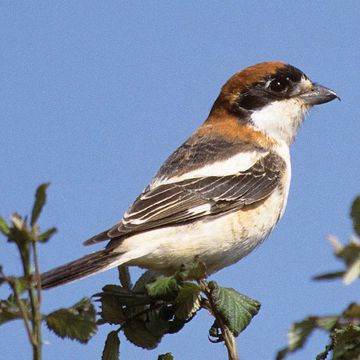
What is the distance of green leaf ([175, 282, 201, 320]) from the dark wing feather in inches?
36.0

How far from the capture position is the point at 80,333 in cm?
133

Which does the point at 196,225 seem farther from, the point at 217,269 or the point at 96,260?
the point at 96,260

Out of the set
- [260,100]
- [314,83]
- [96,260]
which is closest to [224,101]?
[260,100]

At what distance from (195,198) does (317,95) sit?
154 centimetres

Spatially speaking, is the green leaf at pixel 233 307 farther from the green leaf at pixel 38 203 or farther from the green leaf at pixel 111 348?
the green leaf at pixel 38 203

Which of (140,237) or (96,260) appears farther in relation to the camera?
(140,237)

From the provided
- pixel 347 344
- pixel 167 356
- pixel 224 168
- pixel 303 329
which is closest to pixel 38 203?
pixel 303 329

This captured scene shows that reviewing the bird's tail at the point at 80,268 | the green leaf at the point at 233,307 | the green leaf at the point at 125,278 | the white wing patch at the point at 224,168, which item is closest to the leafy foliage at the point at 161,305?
the green leaf at the point at 233,307

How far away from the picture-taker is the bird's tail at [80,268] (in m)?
2.96

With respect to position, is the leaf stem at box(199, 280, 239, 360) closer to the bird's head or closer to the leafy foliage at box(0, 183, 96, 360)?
the leafy foliage at box(0, 183, 96, 360)

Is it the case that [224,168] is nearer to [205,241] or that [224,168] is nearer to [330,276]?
[205,241]

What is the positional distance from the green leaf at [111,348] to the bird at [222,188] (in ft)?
2.66

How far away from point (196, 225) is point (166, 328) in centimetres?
110

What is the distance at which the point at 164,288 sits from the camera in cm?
239
